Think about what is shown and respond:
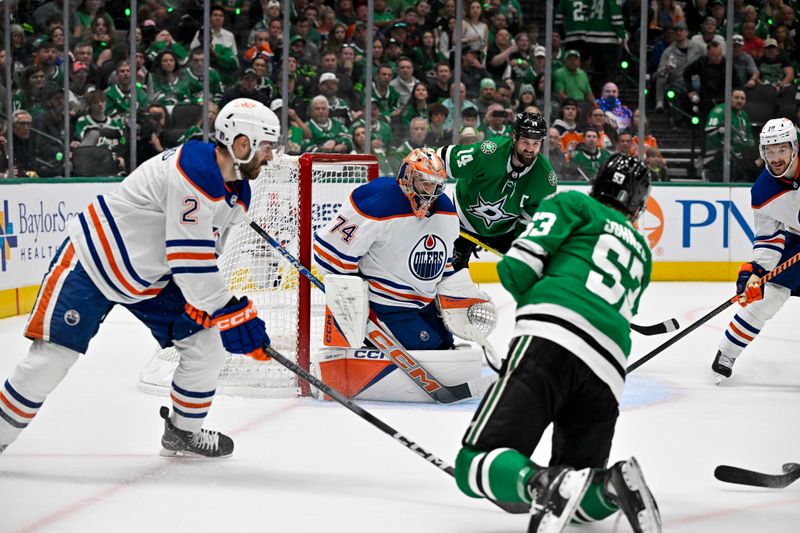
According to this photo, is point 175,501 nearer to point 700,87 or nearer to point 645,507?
point 645,507

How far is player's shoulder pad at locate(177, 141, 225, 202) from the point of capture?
2.95 m

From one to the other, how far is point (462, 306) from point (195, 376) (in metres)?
1.39

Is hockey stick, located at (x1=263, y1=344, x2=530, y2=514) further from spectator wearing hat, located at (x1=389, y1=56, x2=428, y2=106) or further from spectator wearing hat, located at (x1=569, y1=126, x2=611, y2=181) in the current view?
spectator wearing hat, located at (x1=569, y1=126, x2=611, y2=181)

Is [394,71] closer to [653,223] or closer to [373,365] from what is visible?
[653,223]

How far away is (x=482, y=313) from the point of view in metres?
4.44

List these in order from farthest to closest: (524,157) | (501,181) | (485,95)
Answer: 1. (485,95)
2. (501,181)
3. (524,157)

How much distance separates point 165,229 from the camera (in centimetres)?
309

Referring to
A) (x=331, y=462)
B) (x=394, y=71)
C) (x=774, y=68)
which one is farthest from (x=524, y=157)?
(x=774, y=68)

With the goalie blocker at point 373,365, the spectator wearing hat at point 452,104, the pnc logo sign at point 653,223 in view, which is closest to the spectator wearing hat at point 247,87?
the spectator wearing hat at point 452,104

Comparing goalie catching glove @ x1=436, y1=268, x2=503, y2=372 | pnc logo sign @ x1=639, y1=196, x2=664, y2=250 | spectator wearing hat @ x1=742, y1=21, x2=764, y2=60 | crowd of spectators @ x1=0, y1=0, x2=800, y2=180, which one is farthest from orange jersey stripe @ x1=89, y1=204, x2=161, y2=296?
spectator wearing hat @ x1=742, y1=21, x2=764, y2=60

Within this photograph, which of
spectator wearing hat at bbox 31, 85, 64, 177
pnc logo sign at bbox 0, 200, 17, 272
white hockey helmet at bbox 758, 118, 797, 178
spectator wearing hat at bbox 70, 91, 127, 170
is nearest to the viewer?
white hockey helmet at bbox 758, 118, 797, 178

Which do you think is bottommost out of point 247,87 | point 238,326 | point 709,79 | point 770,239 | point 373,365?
point 373,365

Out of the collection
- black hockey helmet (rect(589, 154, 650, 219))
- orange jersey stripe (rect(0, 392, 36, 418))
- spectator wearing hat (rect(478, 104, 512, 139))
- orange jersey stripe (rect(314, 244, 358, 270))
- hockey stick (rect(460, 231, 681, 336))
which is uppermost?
spectator wearing hat (rect(478, 104, 512, 139))

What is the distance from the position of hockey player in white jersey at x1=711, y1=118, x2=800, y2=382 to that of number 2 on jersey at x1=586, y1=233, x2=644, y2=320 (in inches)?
85.7
